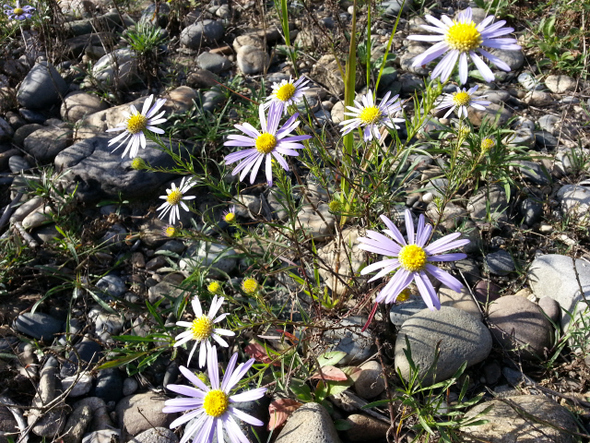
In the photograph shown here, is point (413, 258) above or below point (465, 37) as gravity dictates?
below

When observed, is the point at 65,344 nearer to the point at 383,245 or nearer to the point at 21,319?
the point at 21,319

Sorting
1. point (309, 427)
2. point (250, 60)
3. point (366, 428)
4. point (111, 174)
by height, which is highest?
point (250, 60)

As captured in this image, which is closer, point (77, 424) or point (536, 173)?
point (77, 424)

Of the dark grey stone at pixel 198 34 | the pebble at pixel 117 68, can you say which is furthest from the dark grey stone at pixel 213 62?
the pebble at pixel 117 68

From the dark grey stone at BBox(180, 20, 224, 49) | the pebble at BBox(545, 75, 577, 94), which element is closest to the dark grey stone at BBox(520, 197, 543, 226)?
the pebble at BBox(545, 75, 577, 94)

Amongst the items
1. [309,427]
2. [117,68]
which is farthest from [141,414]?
[117,68]

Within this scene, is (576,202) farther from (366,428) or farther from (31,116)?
(31,116)

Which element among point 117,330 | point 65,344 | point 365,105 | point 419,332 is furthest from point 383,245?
point 65,344
